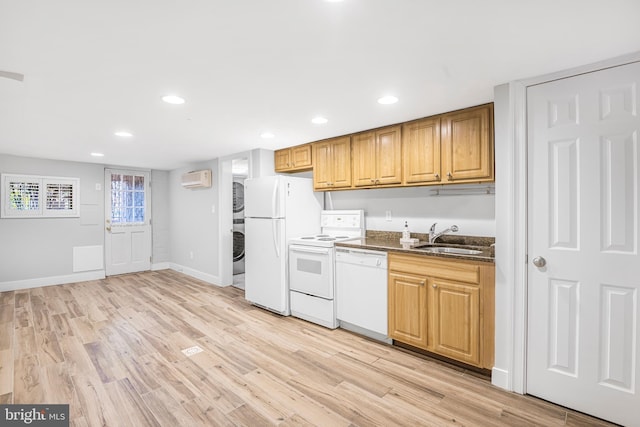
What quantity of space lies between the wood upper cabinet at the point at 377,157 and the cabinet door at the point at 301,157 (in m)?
0.71

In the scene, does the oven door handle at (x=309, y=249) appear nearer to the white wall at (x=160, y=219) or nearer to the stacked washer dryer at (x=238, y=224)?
the stacked washer dryer at (x=238, y=224)

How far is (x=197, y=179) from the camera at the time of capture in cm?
536

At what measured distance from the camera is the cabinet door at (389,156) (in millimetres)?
3008

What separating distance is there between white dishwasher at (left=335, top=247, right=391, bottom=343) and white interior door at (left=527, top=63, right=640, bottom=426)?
3.79 ft

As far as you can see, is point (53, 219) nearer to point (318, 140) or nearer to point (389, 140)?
point (318, 140)

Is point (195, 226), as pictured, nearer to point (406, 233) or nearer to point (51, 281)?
point (51, 281)

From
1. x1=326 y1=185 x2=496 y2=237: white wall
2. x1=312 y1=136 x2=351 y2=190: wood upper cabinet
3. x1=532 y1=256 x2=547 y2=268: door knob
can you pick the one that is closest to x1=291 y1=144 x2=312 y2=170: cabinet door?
x1=312 y1=136 x2=351 y2=190: wood upper cabinet

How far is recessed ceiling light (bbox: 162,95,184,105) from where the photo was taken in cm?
237

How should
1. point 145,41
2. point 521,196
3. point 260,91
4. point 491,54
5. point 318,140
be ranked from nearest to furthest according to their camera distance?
1. point 145,41
2. point 491,54
3. point 521,196
4. point 260,91
5. point 318,140

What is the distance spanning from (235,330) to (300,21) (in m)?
2.94

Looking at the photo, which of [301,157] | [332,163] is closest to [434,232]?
[332,163]

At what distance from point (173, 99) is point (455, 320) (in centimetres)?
282

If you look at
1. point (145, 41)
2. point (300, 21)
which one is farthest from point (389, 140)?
point (145, 41)

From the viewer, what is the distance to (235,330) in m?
3.26
